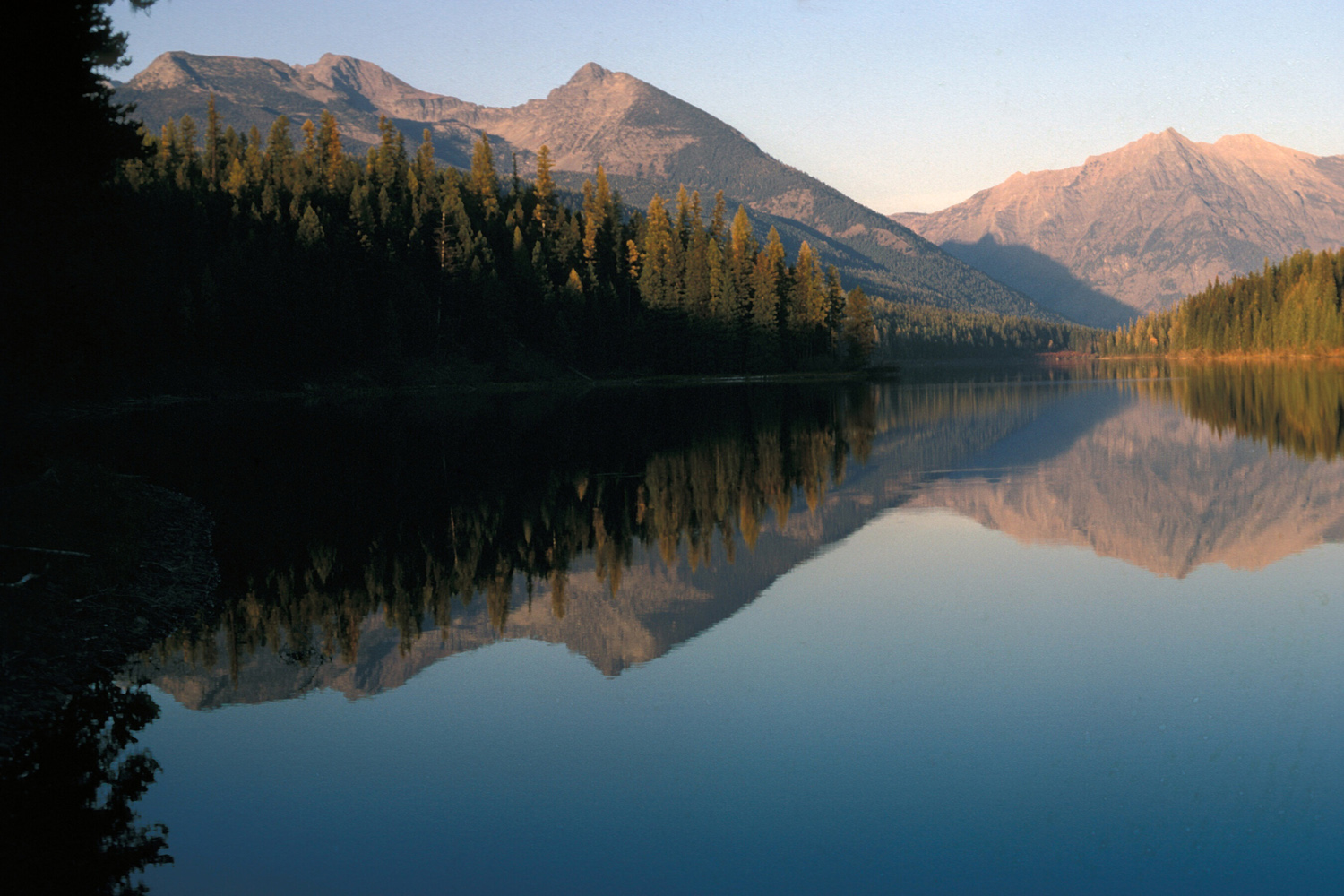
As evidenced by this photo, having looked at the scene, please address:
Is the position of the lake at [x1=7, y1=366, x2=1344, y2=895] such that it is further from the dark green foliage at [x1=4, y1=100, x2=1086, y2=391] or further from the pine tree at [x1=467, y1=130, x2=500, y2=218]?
the pine tree at [x1=467, y1=130, x2=500, y2=218]

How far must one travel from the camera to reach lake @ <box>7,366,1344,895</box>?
9.98 metres

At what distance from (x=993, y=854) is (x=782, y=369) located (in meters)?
143

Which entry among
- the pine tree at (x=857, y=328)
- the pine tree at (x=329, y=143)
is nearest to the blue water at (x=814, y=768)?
the pine tree at (x=857, y=328)

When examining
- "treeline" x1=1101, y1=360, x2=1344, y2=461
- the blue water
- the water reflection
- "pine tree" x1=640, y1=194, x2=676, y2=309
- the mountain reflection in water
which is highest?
"pine tree" x1=640, y1=194, x2=676, y2=309

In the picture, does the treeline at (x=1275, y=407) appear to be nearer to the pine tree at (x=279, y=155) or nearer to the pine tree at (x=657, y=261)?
the pine tree at (x=657, y=261)

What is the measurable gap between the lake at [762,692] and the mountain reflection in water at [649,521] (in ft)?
0.49

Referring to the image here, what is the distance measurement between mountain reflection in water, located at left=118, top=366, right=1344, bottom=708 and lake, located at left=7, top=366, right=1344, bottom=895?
0.15 metres

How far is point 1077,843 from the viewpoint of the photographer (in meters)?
10.0

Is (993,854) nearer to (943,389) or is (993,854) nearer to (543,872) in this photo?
(543,872)

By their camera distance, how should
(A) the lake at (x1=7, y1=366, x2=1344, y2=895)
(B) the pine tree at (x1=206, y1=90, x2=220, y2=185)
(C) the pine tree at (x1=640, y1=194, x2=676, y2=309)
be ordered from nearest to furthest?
(A) the lake at (x1=7, y1=366, x2=1344, y2=895)
(C) the pine tree at (x1=640, y1=194, x2=676, y2=309)
(B) the pine tree at (x1=206, y1=90, x2=220, y2=185)

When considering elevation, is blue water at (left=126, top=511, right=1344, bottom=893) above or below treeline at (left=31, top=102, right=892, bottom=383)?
below

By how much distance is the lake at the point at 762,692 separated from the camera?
9977mm

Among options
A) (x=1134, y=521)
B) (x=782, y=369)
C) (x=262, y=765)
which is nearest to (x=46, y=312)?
(x=262, y=765)

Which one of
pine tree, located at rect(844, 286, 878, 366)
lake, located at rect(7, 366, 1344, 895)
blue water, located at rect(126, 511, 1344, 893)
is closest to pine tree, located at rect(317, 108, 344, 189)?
pine tree, located at rect(844, 286, 878, 366)
